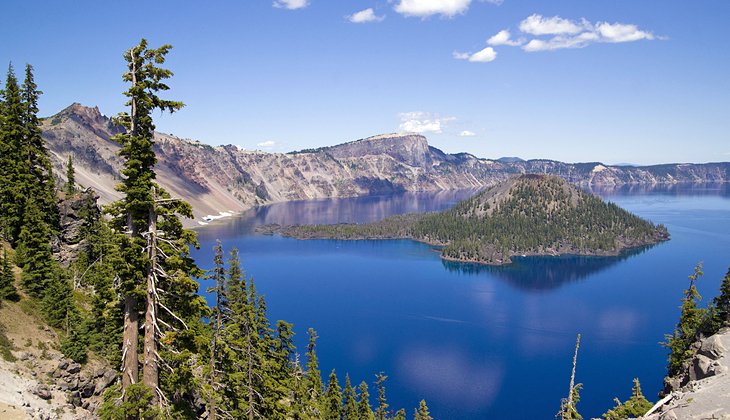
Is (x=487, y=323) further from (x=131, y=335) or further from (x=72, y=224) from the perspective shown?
(x=131, y=335)

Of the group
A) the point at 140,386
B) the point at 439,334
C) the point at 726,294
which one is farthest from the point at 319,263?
the point at 140,386

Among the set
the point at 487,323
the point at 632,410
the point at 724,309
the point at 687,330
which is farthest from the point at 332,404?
the point at 487,323

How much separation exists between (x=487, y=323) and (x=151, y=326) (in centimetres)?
11354

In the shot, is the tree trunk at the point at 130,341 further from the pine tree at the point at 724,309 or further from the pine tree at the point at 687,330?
the pine tree at the point at 687,330

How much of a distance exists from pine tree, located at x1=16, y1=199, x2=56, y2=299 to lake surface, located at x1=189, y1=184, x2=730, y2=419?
166 ft

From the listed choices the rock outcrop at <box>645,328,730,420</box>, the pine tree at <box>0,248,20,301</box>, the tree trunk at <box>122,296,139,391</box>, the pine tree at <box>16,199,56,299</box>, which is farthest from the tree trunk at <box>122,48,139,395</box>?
the pine tree at <box>16,199,56,299</box>

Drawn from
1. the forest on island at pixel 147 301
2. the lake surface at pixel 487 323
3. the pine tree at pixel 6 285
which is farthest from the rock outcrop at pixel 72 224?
the lake surface at pixel 487 323

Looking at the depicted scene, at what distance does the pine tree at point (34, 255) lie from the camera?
4812cm

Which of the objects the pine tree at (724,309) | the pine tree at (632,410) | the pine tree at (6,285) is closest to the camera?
the pine tree at (632,410)

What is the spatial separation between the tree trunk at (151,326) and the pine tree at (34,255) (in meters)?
41.7

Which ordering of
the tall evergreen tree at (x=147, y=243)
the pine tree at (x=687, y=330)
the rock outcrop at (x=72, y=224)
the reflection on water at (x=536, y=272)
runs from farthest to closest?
the reflection on water at (x=536, y=272)
the rock outcrop at (x=72, y=224)
the pine tree at (x=687, y=330)
the tall evergreen tree at (x=147, y=243)

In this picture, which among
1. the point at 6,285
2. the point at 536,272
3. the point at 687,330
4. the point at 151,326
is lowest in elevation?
the point at 536,272

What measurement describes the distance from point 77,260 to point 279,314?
61553 millimetres

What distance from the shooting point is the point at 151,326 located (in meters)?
15.1
